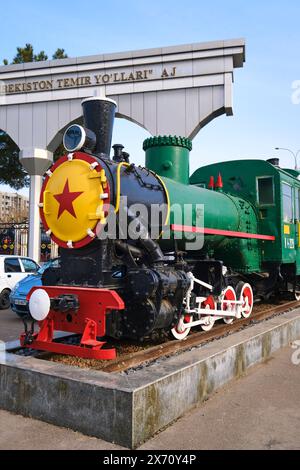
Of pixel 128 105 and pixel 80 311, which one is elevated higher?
pixel 128 105

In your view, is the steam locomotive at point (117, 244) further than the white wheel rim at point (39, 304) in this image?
Yes

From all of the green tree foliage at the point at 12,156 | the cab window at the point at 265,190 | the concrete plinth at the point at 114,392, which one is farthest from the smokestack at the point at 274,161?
the green tree foliage at the point at 12,156

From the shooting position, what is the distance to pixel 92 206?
5016 millimetres

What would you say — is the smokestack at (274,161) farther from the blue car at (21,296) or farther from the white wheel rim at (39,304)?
the white wheel rim at (39,304)

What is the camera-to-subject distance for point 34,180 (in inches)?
Answer: 794

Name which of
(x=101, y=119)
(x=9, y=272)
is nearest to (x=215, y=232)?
(x=101, y=119)

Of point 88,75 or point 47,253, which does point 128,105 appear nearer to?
point 88,75

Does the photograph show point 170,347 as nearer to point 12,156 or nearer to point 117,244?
point 117,244

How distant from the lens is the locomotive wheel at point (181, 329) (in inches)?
239

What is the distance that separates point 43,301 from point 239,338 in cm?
250

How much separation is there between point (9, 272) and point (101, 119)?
8.30 m

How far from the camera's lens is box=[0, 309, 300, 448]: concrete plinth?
11.3ft

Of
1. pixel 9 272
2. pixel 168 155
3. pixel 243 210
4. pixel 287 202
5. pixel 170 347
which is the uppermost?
pixel 168 155

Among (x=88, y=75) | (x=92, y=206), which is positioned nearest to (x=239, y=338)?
(x=92, y=206)
